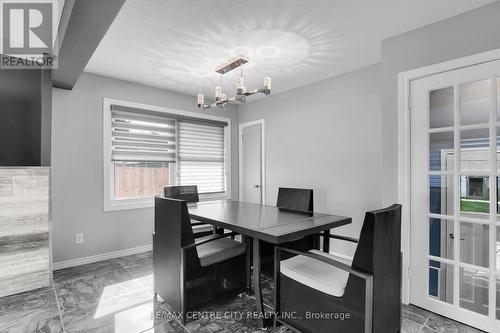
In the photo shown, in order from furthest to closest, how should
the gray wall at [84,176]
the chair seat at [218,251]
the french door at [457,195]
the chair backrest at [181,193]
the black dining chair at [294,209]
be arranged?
the chair backrest at [181,193] < the gray wall at [84,176] < the black dining chair at [294,209] < the chair seat at [218,251] < the french door at [457,195]

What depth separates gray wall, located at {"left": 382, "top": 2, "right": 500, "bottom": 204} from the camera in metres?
1.92

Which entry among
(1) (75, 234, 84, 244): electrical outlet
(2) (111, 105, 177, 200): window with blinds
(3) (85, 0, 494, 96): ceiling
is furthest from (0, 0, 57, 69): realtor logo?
(1) (75, 234, 84, 244): electrical outlet

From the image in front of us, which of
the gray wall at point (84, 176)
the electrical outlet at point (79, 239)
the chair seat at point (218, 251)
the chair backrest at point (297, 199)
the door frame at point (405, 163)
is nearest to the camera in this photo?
the chair seat at point (218, 251)

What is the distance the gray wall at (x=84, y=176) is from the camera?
3090mm

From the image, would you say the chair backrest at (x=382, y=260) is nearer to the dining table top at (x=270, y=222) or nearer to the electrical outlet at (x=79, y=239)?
the dining table top at (x=270, y=222)

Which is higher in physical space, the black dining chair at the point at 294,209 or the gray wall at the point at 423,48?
the gray wall at the point at 423,48

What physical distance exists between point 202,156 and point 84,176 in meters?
1.83

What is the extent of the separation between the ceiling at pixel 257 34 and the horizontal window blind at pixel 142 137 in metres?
0.60

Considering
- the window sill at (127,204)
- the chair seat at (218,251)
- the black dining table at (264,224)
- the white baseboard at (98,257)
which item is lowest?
the white baseboard at (98,257)

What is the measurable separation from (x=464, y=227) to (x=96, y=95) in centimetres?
423

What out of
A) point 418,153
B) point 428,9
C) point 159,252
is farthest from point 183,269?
point 428,9

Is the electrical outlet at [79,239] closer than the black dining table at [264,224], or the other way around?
the black dining table at [264,224]

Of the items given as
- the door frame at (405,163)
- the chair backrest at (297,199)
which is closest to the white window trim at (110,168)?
the chair backrest at (297,199)

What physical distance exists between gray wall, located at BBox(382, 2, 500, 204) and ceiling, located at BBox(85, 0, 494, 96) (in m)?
0.09
